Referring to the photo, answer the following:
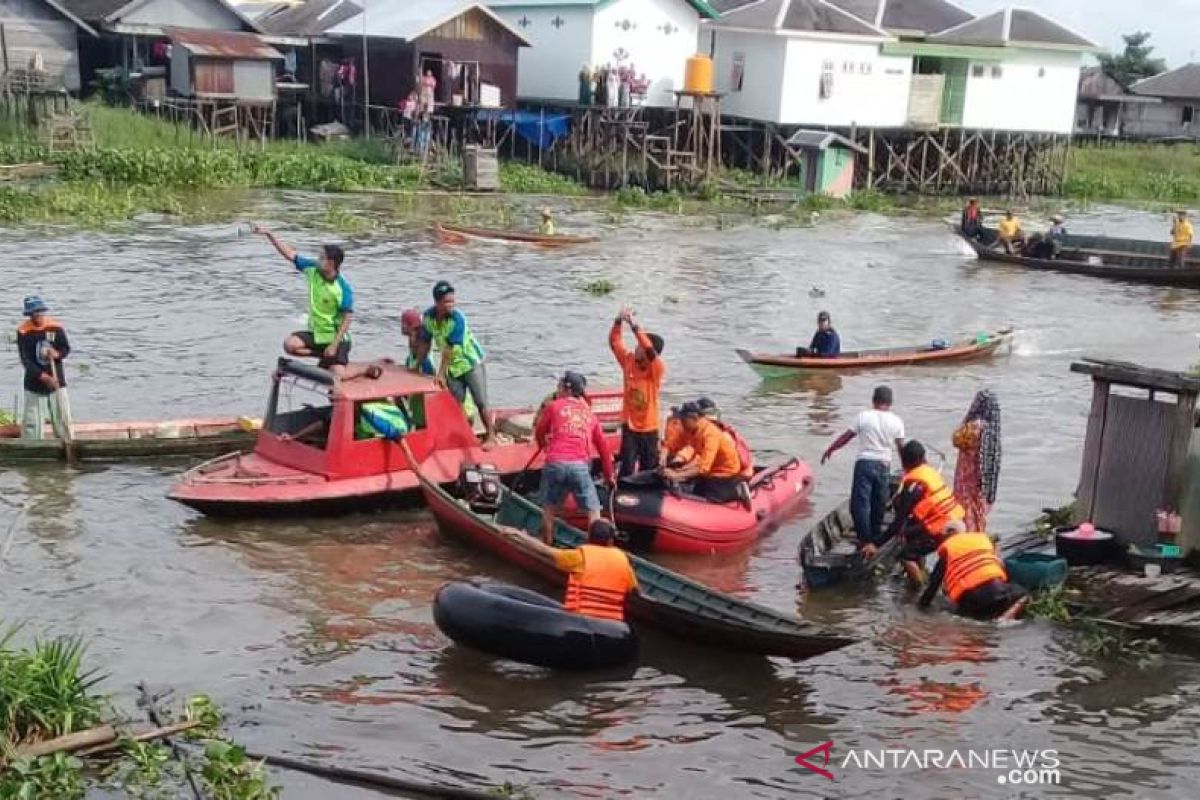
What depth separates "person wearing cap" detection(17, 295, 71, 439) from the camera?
14.5 m

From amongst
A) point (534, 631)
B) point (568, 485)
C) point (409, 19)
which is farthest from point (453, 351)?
point (409, 19)

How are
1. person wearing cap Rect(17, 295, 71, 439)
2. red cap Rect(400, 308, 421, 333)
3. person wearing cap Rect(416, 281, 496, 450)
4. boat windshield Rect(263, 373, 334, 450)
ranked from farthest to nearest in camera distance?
person wearing cap Rect(17, 295, 71, 439)
red cap Rect(400, 308, 421, 333)
person wearing cap Rect(416, 281, 496, 450)
boat windshield Rect(263, 373, 334, 450)

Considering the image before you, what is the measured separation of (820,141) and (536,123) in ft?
31.5

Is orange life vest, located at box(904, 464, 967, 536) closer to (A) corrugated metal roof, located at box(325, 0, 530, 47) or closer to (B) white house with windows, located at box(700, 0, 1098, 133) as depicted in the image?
(A) corrugated metal roof, located at box(325, 0, 530, 47)

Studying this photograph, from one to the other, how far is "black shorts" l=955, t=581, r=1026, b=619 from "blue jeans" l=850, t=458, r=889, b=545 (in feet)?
4.25

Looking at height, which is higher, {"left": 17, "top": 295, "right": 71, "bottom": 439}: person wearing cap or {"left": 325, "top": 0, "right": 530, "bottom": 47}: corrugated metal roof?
{"left": 325, "top": 0, "right": 530, "bottom": 47}: corrugated metal roof

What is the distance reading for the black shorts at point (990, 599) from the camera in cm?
1119

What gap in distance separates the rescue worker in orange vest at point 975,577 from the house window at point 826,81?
38705mm

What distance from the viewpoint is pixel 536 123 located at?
47.6m

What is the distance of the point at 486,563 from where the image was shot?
12.8m

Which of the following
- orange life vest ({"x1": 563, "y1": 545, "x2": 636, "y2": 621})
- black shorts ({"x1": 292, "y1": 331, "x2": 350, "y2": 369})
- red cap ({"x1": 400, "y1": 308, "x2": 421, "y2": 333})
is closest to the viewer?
orange life vest ({"x1": 563, "y1": 545, "x2": 636, "y2": 621})

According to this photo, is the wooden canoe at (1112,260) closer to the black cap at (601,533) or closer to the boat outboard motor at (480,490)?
the boat outboard motor at (480,490)

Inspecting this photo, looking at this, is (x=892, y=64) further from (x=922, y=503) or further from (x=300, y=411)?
(x=922, y=503)

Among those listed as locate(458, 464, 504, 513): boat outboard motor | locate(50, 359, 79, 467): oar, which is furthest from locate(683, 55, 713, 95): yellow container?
locate(458, 464, 504, 513): boat outboard motor
